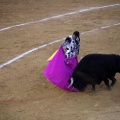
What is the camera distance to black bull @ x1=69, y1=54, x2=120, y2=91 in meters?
8.45

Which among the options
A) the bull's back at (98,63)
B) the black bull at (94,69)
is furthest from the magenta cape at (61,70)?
the bull's back at (98,63)

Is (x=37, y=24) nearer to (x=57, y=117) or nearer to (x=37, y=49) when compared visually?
(x=37, y=49)

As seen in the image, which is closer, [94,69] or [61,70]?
[94,69]

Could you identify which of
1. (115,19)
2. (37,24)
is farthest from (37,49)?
(115,19)

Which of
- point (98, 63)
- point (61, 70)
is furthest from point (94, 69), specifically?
point (61, 70)

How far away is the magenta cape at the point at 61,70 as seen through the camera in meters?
8.62

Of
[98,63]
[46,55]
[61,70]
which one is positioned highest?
[98,63]

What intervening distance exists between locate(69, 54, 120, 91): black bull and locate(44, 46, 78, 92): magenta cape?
168mm

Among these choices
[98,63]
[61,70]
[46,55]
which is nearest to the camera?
[98,63]

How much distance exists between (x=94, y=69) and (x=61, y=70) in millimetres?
781

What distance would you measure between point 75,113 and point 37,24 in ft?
18.1

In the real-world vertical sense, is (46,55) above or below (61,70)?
below

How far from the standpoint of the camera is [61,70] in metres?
8.69

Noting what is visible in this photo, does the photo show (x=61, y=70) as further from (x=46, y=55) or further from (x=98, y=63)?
(x=46, y=55)
